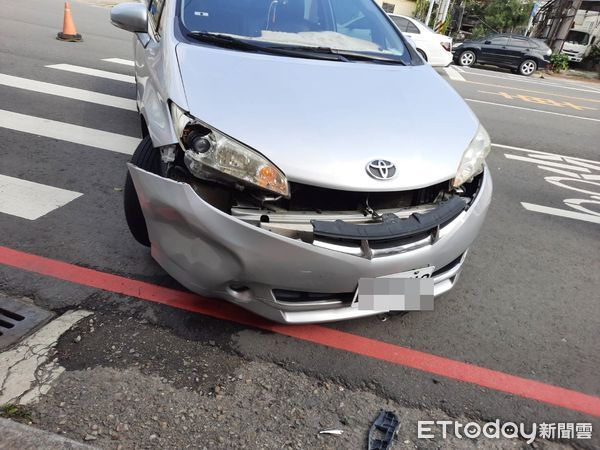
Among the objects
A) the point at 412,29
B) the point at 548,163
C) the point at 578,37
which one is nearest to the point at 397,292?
the point at 548,163

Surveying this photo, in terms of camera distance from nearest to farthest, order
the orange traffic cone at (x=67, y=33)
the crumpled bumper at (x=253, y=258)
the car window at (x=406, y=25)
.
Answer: the crumpled bumper at (x=253, y=258)
the orange traffic cone at (x=67, y=33)
the car window at (x=406, y=25)

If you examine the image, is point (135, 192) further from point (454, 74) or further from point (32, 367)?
point (454, 74)

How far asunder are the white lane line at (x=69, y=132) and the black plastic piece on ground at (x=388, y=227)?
332cm

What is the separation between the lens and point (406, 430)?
2133 mm

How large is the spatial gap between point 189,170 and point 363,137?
84 cm

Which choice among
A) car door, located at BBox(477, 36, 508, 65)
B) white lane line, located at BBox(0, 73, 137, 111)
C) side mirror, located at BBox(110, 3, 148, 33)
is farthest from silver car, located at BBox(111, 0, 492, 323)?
car door, located at BBox(477, 36, 508, 65)

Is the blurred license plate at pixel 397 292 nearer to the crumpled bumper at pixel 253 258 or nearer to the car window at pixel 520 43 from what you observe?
the crumpled bumper at pixel 253 258

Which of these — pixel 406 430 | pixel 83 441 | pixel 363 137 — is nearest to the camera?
pixel 83 441

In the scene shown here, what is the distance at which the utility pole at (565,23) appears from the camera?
24.1 m

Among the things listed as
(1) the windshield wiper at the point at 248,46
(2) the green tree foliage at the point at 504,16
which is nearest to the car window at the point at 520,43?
→ (1) the windshield wiper at the point at 248,46

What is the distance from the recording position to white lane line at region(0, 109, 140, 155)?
4871 millimetres

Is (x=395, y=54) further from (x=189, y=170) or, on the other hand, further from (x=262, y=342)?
(x=262, y=342)

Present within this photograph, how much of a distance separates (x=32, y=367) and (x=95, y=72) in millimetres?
6764

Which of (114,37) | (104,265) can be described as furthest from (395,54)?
(114,37)
